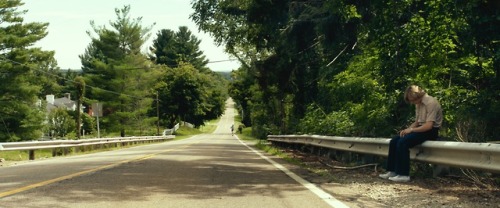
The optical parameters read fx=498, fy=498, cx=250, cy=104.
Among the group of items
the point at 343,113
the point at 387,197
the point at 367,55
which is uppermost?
the point at 367,55

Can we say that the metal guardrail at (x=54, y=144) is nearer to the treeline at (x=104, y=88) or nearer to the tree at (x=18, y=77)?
the treeline at (x=104, y=88)

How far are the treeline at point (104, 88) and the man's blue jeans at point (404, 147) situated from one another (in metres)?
29.7

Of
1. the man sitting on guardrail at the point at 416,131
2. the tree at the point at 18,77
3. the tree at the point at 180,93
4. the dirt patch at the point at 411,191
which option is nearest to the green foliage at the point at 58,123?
the tree at the point at 18,77

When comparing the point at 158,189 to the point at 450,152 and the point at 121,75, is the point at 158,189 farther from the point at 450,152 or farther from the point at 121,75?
the point at 121,75

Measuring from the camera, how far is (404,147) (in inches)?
288

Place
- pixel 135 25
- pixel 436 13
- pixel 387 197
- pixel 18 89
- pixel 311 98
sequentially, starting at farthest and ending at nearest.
→ 1. pixel 135 25
2. pixel 18 89
3. pixel 311 98
4. pixel 436 13
5. pixel 387 197

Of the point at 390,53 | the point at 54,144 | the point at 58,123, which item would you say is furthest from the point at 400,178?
the point at 58,123

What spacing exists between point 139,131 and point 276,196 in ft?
197

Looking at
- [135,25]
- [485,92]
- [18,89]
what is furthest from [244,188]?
[135,25]

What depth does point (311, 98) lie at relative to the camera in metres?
23.8

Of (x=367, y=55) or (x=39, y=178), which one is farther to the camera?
(x=367, y=55)

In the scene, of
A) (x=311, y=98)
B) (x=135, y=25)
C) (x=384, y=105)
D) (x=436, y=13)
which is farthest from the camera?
(x=135, y=25)

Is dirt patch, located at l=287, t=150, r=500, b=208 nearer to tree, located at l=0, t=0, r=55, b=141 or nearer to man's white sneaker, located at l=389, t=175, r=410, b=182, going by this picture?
man's white sneaker, located at l=389, t=175, r=410, b=182

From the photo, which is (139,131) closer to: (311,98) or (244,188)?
(311,98)
